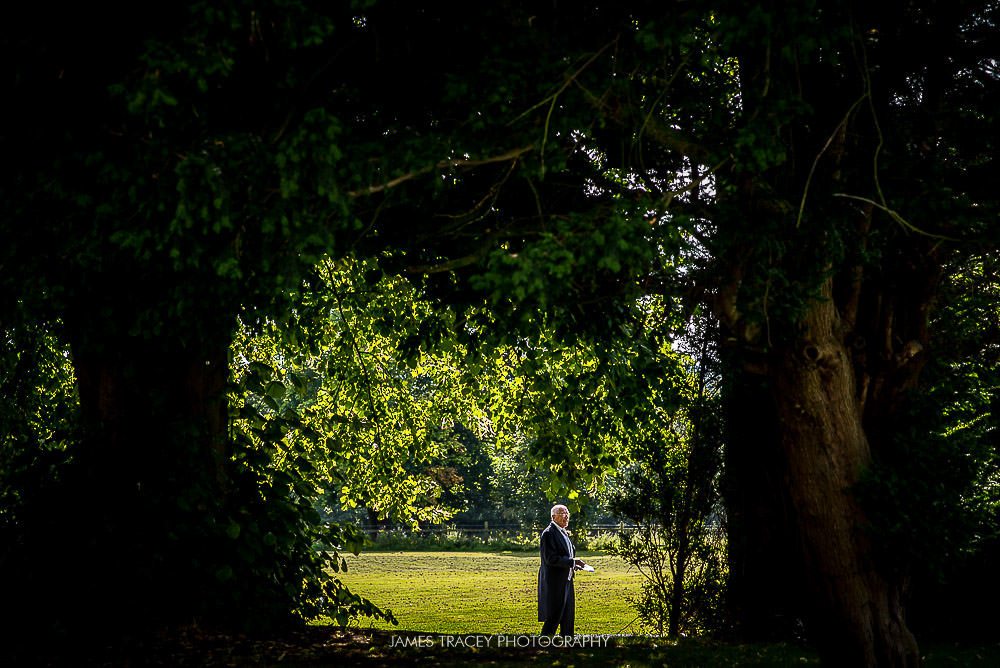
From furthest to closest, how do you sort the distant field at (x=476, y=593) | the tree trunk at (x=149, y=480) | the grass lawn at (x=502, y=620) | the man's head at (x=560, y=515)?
1. the distant field at (x=476, y=593)
2. the man's head at (x=560, y=515)
3. the grass lawn at (x=502, y=620)
4. the tree trunk at (x=149, y=480)

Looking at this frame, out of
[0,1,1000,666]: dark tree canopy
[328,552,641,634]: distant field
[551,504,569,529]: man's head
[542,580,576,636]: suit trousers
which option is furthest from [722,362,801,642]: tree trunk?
[328,552,641,634]: distant field

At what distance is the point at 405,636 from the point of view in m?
11.0

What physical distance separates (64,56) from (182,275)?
2.03 meters

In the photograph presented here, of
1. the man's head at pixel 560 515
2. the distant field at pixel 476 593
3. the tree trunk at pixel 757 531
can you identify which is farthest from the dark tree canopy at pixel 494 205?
the distant field at pixel 476 593

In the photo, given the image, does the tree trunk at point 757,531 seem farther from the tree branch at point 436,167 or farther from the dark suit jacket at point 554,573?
the tree branch at point 436,167

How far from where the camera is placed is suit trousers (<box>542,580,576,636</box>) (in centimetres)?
1189

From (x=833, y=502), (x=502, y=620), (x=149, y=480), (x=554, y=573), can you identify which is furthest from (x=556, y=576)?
(x=502, y=620)

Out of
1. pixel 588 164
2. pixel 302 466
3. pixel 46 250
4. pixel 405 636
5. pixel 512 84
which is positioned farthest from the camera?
pixel 405 636

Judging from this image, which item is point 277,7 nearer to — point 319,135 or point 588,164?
point 319,135

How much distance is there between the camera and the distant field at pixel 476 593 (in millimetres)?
17625

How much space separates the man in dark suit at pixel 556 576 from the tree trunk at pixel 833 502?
371 centimetres

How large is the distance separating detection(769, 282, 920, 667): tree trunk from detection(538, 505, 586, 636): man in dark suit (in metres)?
3.71

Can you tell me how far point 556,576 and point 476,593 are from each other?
12616 mm

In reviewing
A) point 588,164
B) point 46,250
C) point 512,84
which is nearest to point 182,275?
point 46,250
